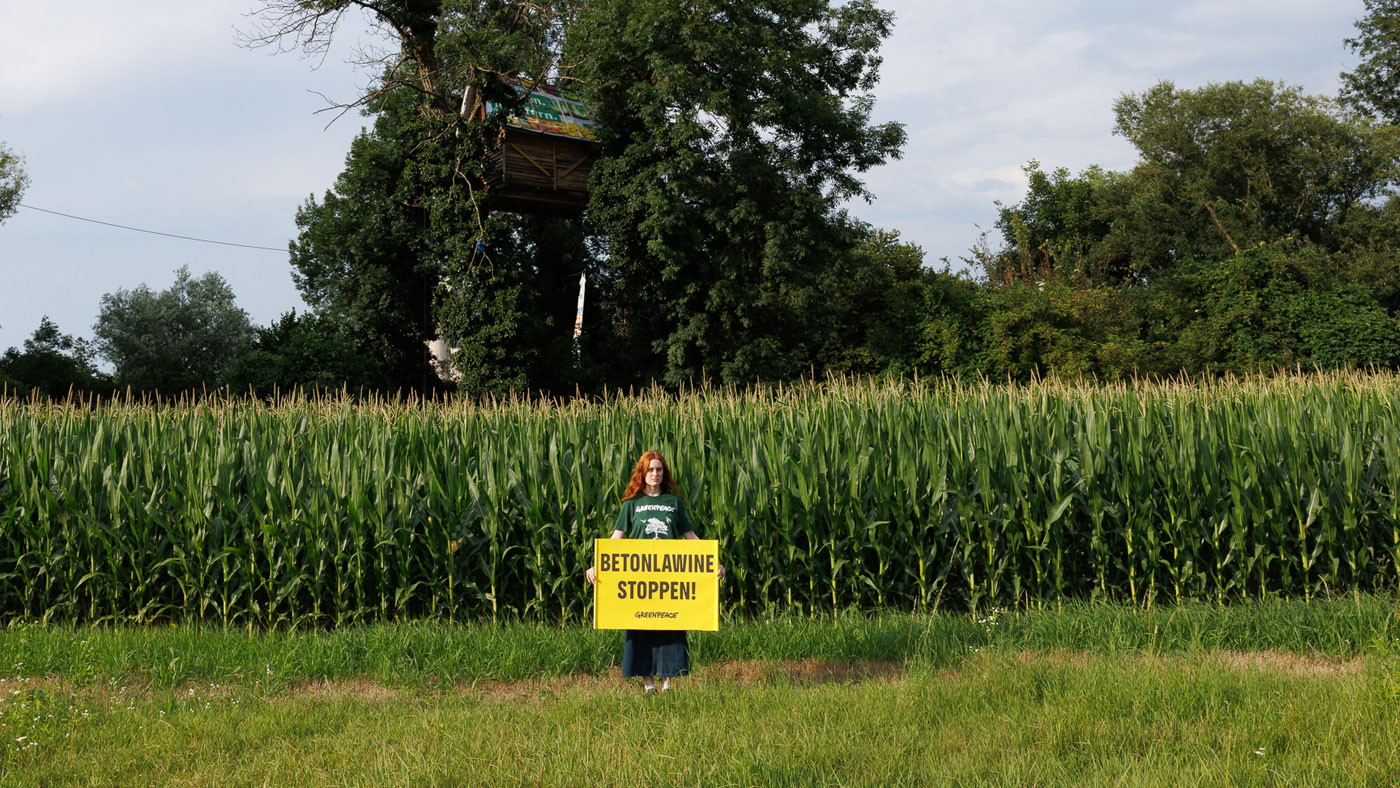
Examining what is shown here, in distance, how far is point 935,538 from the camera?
815cm

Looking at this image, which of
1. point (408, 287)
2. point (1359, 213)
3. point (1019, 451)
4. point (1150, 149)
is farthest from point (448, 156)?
point (1359, 213)

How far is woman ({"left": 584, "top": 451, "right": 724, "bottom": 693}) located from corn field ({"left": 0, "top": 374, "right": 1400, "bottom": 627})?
76.3 inches

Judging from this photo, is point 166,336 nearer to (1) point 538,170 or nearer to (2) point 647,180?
(1) point 538,170

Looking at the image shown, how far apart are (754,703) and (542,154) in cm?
2412

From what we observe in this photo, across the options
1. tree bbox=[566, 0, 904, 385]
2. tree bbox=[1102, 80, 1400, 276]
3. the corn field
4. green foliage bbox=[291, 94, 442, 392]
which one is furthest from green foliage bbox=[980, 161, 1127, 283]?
the corn field

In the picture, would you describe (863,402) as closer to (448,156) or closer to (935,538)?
(935,538)

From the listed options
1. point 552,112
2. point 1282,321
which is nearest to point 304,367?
point 552,112

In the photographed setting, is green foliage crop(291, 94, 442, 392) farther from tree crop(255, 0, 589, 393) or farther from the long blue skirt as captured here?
the long blue skirt

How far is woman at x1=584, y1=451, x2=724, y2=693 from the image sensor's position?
19.4ft

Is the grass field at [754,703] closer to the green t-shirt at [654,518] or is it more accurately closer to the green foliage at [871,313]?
the green t-shirt at [654,518]

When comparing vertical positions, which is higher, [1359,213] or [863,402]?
[1359,213]

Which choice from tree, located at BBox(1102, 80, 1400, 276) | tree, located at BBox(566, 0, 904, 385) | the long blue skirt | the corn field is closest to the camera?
the long blue skirt

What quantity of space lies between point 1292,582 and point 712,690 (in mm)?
5907

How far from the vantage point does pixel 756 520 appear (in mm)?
8023
